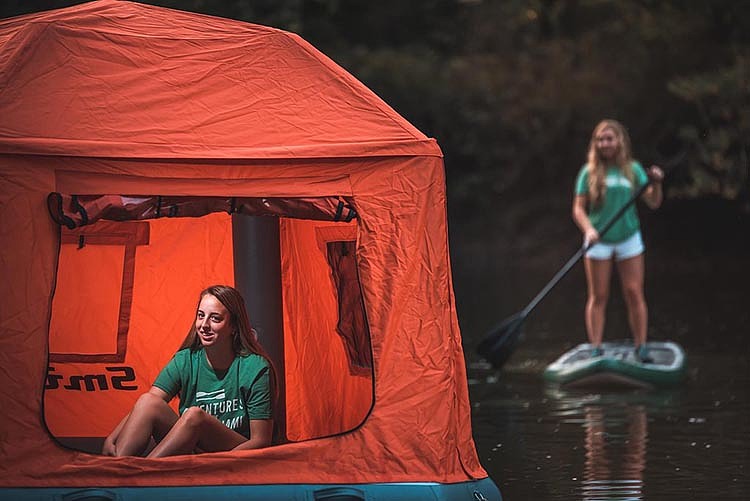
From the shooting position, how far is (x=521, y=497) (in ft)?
24.9

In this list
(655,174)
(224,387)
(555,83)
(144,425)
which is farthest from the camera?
(555,83)

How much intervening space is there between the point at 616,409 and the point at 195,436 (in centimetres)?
471

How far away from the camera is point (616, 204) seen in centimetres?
1207

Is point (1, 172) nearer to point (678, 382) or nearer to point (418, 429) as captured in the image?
point (418, 429)

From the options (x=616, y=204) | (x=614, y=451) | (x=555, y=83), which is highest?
(x=555, y=83)

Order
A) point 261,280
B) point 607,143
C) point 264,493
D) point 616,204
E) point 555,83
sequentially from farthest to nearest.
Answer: point 555,83 < point 616,204 < point 607,143 < point 261,280 < point 264,493

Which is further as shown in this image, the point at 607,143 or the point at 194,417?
the point at 607,143

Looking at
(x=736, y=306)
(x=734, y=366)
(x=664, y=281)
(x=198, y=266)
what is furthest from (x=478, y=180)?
(x=198, y=266)

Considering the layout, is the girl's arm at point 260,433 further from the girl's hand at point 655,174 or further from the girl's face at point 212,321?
the girl's hand at point 655,174

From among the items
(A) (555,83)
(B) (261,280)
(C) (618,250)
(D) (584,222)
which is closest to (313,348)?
(B) (261,280)

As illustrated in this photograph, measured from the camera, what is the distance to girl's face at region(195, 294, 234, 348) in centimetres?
688

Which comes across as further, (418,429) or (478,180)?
(478,180)

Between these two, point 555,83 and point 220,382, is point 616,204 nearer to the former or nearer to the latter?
point 220,382

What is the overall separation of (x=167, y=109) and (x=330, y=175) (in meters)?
0.72
